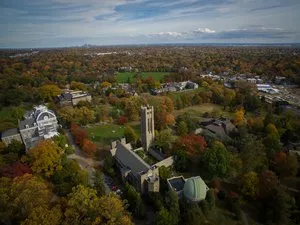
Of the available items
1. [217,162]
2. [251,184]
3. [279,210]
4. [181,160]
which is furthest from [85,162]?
[279,210]

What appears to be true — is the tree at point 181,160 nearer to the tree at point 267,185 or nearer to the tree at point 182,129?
the tree at point 182,129

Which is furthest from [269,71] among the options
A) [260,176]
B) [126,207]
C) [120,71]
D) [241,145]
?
[126,207]

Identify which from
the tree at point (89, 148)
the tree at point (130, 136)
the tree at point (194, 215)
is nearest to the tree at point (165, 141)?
the tree at point (130, 136)

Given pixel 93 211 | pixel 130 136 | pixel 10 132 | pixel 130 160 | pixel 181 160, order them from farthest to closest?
pixel 10 132, pixel 130 136, pixel 181 160, pixel 130 160, pixel 93 211

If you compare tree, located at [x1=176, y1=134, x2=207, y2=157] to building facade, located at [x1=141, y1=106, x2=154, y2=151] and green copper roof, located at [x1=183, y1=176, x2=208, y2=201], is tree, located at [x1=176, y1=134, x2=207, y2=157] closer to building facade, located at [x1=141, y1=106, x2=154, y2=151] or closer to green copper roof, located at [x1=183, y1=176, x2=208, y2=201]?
building facade, located at [x1=141, y1=106, x2=154, y2=151]

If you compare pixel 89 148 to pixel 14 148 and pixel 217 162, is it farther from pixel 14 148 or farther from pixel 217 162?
pixel 217 162

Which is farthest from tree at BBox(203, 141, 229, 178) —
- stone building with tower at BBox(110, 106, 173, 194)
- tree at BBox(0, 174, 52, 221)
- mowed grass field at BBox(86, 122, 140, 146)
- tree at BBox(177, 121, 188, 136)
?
tree at BBox(0, 174, 52, 221)

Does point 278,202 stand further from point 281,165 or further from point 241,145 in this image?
point 241,145
